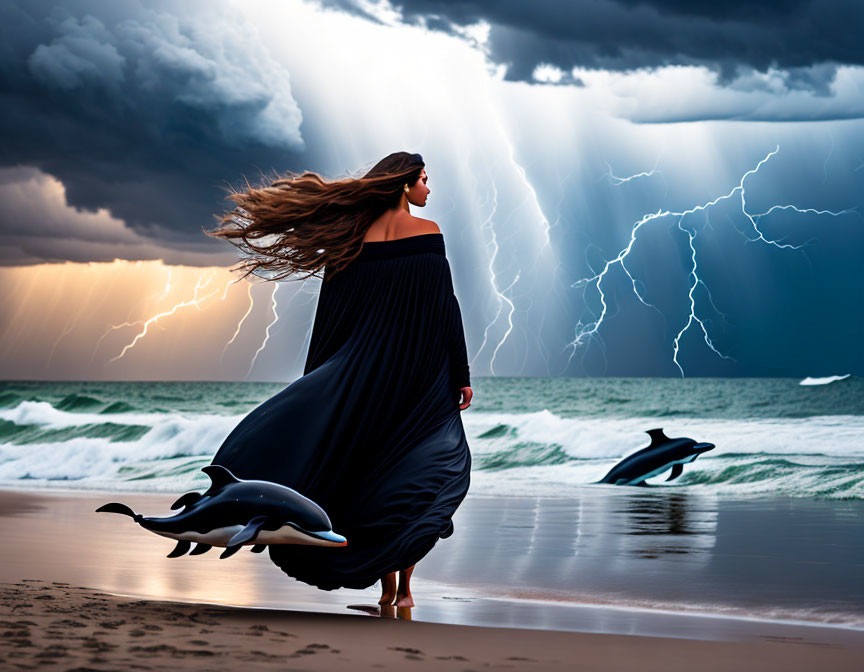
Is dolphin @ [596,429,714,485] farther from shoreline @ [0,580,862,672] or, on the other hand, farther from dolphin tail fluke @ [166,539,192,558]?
dolphin tail fluke @ [166,539,192,558]

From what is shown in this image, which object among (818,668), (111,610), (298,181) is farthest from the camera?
(298,181)

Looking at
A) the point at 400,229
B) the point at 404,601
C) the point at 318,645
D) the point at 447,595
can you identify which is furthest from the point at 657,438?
the point at 318,645

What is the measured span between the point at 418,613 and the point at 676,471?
36.9ft

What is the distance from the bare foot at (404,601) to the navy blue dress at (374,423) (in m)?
0.43

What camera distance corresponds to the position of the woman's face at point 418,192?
5.34m

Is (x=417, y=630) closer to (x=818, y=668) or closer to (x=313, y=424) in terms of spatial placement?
(x=313, y=424)

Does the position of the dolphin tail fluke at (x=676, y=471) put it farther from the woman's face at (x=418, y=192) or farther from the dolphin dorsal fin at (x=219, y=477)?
the dolphin dorsal fin at (x=219, y=477)

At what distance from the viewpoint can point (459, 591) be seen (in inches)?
237

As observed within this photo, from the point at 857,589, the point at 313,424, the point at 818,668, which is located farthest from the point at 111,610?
the point at 857,589

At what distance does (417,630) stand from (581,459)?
53.9ft

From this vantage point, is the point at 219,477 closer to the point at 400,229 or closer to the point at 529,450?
the point at 400,229

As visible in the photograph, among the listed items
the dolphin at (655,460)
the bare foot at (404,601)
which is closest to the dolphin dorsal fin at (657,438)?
the dolphin at (655,460)

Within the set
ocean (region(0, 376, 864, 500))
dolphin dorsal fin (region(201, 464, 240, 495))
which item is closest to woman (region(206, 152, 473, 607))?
dolphin dorsal fin (region(201, 464, 240, 495))

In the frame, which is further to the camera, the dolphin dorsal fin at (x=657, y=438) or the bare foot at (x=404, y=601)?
the dolphin dorsal fin at (x=657, y=438)
